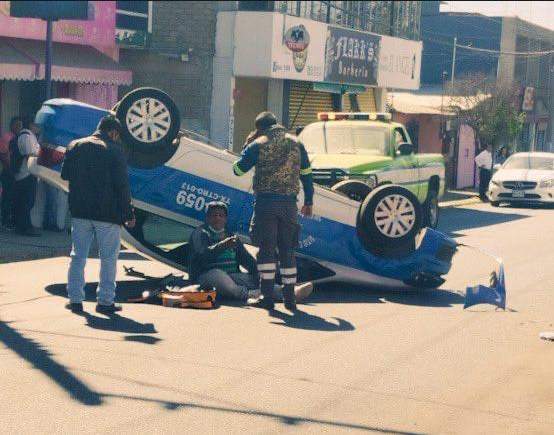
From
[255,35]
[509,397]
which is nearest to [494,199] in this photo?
[255,35]

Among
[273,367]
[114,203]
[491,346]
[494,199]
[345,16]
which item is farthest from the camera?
[345,16]

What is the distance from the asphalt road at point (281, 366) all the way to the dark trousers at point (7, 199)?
4.85 m

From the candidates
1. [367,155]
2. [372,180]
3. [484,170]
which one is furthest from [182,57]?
[372,180]

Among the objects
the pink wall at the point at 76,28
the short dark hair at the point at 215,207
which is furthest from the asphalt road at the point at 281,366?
the pink wall at the point at 76,28

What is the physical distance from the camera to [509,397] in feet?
28.3

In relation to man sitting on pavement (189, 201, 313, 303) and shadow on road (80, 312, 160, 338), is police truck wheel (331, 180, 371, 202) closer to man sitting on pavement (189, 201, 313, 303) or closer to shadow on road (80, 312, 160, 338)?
man sitting on pavement (189, 201, 313, 303)

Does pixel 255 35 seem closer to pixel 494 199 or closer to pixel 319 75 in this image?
pixel 319 75

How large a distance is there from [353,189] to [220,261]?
3183 millimetres

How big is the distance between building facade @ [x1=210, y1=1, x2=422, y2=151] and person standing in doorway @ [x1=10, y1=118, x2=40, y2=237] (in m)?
12.2

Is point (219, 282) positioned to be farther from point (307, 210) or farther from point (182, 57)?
point (182, 57)

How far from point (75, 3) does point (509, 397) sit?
11.6m

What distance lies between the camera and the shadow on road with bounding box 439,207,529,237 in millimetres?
25047

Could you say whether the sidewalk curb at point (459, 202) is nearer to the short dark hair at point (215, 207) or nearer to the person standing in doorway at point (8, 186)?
the person standing in doorway at point (8, 186)

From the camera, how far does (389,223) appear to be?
44.5 feet
